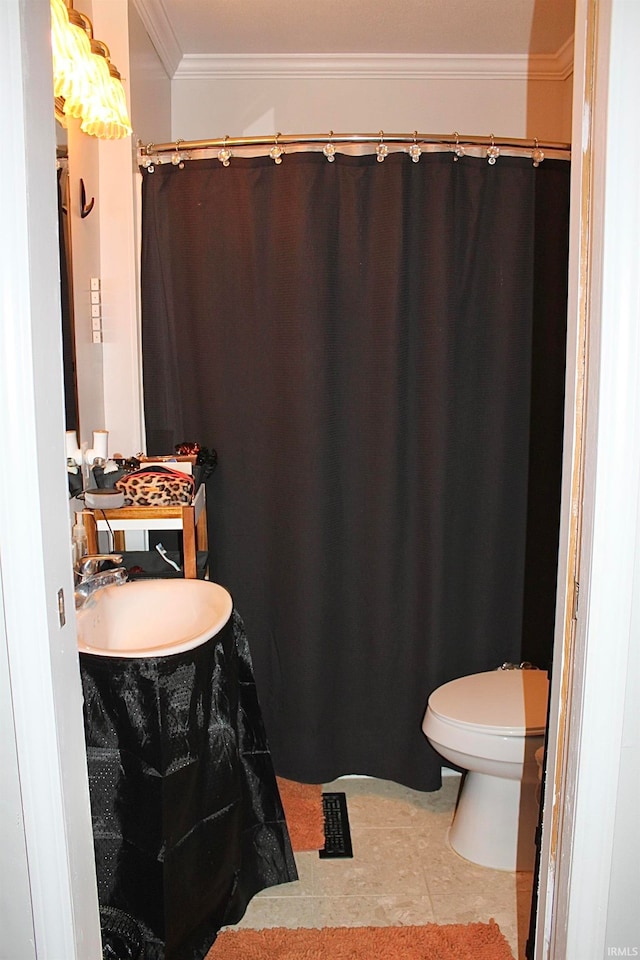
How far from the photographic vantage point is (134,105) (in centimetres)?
213

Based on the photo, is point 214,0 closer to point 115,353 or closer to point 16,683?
point 115,353

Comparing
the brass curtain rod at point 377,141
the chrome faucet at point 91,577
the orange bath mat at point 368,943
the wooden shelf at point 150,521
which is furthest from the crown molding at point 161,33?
the orange bath mat at point 368,943

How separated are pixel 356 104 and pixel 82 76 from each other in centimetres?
123

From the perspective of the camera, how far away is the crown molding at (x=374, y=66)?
2.52 metres

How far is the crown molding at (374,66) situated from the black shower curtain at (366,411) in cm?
54

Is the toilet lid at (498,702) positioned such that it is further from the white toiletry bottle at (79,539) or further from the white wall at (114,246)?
the white wall at (114,246)

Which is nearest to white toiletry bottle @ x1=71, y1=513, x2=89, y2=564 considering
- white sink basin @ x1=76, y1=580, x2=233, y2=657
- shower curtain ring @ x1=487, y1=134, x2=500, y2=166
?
white sink basin @ x1=76, y1=580, x2=233, y2=657

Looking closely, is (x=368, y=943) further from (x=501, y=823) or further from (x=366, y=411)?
(x=366, y=411)

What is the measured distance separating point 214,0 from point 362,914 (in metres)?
2.50

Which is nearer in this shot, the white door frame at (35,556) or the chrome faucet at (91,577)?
the white door frame at (35,556)

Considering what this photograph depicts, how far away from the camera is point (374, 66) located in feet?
8.33

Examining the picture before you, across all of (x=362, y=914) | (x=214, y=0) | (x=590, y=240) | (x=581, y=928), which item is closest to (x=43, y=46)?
(x=590, y=240)

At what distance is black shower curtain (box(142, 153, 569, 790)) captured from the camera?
221cm

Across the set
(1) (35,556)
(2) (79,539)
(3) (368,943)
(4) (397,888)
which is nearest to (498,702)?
(4) (397,888)
